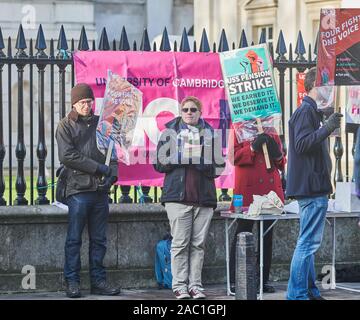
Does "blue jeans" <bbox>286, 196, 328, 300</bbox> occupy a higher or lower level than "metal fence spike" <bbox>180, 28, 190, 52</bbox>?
lower

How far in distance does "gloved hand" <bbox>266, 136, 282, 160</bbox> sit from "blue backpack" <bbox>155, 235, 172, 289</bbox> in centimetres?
136

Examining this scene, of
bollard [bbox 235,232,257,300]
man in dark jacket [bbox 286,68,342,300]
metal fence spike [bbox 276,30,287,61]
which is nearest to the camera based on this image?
bollard [bbox 235,232,257,300]

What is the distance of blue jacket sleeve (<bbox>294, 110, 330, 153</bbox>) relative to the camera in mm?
10125

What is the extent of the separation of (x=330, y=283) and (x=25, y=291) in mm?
3092

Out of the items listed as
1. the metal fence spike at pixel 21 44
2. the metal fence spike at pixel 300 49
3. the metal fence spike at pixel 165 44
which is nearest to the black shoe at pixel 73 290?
the metal fence spike at pixel 21 44

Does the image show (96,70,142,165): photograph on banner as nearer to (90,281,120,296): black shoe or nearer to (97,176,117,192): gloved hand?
(97,176,117,192): gloved hand

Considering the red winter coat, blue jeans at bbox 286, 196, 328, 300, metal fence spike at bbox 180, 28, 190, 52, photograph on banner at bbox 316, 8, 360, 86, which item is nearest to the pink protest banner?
metal fence spike at bbox 180, 28, 190, 52

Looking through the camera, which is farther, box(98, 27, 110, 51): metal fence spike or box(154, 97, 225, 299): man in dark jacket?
box(98, 27, 110, 51): metal fence spike

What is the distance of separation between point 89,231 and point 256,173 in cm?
171

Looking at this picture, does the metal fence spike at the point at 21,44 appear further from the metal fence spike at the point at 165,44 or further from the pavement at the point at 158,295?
the pavement at the point at 158,295

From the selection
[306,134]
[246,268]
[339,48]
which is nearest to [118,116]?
[306,134]

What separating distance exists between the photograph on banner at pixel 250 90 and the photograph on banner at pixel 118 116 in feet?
3.12

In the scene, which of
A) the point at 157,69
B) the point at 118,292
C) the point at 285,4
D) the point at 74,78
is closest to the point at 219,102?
the point at 157,69

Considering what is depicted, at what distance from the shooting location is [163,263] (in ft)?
38.1
